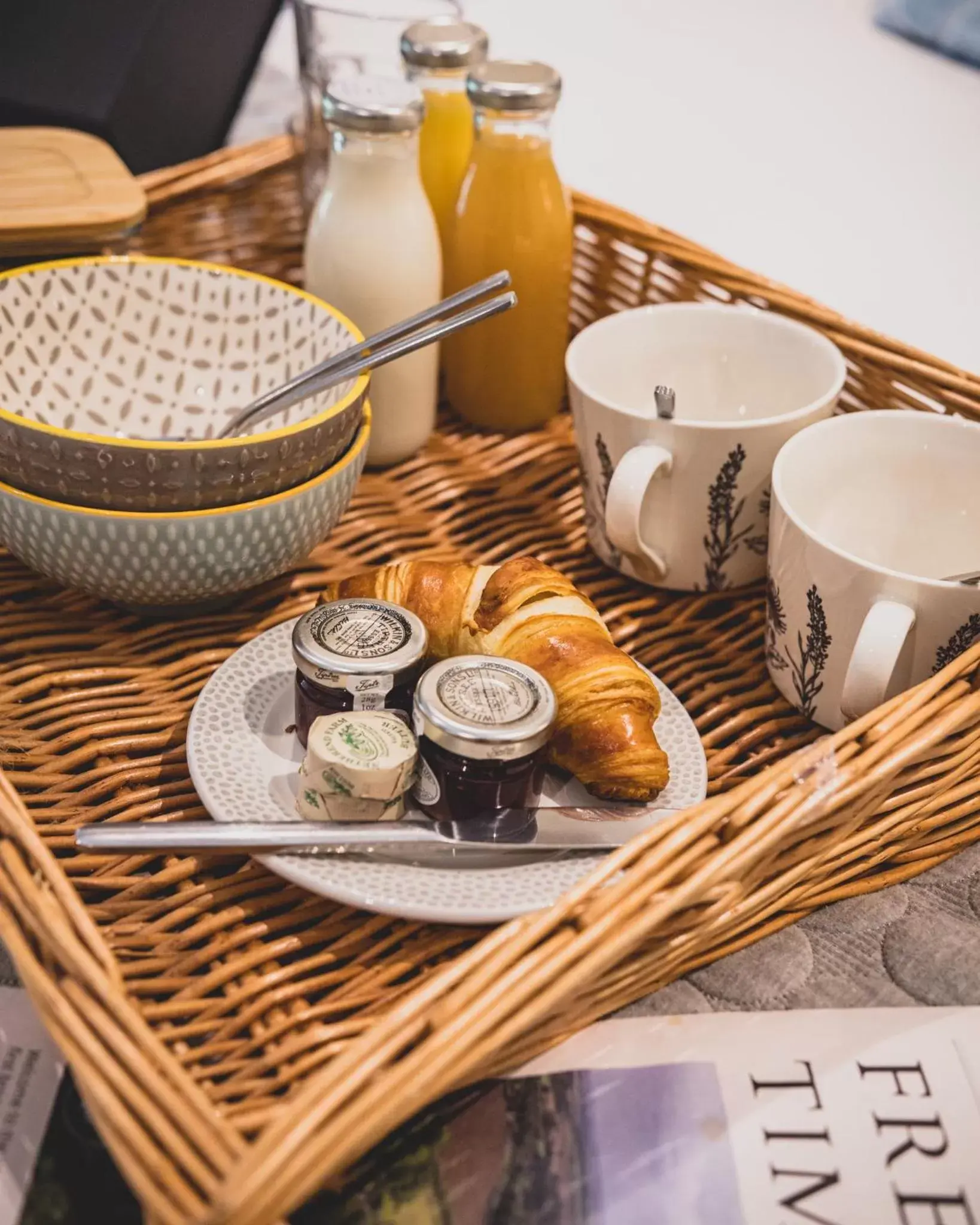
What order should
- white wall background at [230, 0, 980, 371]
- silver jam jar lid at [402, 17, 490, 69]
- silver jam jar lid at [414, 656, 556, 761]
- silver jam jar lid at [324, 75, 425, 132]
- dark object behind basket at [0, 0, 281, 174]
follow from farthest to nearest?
1. white wall background at [230, 0, 980, 371]
2. dark object behind basket at [0, 0, 281, 174]
3. silver jam jar lid at [402, 17, 490, 69]
4. silver jam jar lid at [324, 75, 425, 132]
5. silver jam jar lid at [414, 656, 556, 761]

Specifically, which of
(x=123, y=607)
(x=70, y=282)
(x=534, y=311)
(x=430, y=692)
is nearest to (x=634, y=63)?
(x=534, y=311)

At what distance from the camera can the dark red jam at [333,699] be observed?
56 cm

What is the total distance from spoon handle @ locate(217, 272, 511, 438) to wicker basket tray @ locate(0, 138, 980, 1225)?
0.10 metres

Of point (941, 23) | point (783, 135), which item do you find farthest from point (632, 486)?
point (941, 23)

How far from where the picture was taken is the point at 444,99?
888 mm

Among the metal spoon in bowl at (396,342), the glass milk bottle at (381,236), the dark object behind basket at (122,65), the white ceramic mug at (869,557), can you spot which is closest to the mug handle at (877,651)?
the white ceramic mug at (869,557)

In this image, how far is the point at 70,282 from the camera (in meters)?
0.76

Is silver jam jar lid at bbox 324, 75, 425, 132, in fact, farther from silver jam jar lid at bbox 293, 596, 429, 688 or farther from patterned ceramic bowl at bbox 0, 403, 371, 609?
silver jam jar lid at bbox 293, 596, 429, 688

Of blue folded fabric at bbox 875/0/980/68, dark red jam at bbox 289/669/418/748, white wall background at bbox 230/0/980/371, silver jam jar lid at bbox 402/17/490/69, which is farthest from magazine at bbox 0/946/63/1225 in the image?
blue folded fabric at bbox 875/0/980/68

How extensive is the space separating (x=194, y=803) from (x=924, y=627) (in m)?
0.36

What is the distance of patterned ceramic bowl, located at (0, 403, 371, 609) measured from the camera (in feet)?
2.02

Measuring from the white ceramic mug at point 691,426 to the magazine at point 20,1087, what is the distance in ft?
1.29

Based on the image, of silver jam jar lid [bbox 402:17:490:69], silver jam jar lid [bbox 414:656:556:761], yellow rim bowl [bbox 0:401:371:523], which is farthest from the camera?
silver jam jar lid [bbox 402:17:490:69]

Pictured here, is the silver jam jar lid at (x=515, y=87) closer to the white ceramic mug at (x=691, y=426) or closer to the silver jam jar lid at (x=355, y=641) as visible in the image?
the white ceramic mug at (x=691, y=426)
